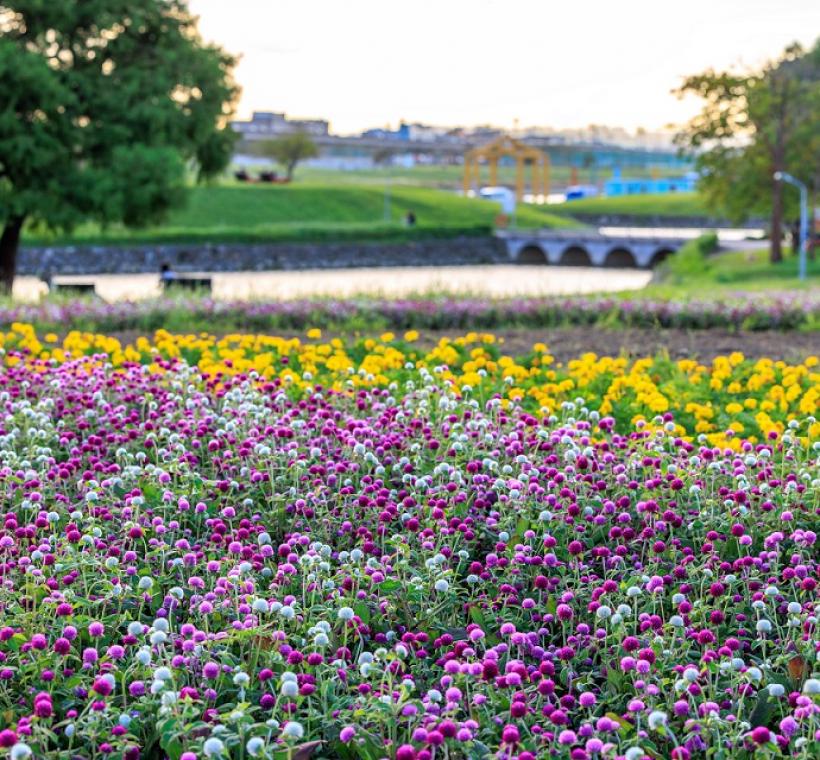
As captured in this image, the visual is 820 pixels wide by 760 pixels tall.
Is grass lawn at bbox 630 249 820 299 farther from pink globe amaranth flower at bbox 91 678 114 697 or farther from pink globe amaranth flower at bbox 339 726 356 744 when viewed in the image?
pink globe amaranth flower at bbox 91 678 114 697

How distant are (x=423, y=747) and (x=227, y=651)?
71 centimetres

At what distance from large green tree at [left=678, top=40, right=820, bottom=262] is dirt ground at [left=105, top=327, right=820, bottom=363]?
32046 millimetres

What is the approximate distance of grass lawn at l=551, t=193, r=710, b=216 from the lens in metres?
100

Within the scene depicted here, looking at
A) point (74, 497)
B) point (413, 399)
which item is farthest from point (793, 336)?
point (74, 497)

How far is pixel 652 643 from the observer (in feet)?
11.3

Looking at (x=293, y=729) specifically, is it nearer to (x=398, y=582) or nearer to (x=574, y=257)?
(x=398, y=582)

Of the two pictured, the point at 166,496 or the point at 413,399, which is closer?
the point at 166,496

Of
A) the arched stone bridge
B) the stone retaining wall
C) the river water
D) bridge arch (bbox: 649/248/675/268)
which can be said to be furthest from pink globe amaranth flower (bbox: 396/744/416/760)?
bridge arch (bbox: 649/248/675/268)

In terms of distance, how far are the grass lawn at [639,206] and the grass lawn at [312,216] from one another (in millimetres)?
6755

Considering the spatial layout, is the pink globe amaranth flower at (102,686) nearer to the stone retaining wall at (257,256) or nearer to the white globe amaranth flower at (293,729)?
the white globe amaranth flower at (293,729)

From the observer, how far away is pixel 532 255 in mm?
80000

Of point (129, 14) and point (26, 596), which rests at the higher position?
point (129, 14)

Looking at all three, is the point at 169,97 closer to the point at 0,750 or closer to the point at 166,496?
the point at 166,496

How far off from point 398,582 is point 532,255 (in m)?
77.0
